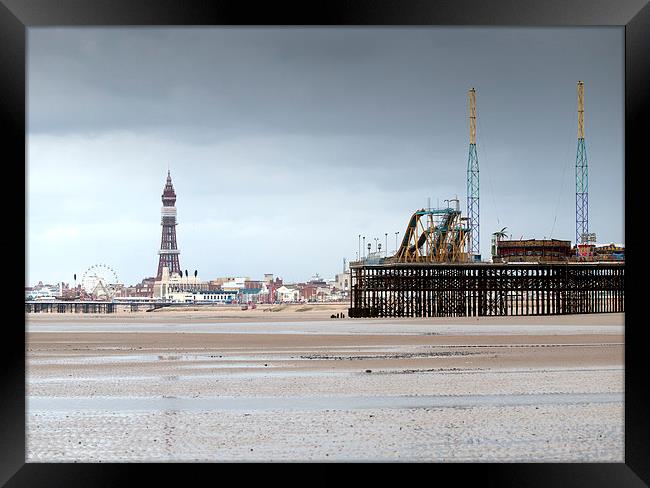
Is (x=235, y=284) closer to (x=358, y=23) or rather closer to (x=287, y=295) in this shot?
(x=287, y=295)

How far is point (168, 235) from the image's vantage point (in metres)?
137

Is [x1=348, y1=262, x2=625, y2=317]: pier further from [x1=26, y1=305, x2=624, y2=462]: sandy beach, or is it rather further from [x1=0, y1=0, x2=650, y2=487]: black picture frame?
[x1=0, y1=0, x2=650, y2=487]: black picture frame

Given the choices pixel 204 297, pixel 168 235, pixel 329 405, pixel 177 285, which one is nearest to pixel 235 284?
pixel 177 285

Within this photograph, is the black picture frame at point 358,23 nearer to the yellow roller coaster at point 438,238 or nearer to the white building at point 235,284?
the yellow roller coaster at point 438,238

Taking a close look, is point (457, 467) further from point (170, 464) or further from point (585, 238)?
point (585, 238)

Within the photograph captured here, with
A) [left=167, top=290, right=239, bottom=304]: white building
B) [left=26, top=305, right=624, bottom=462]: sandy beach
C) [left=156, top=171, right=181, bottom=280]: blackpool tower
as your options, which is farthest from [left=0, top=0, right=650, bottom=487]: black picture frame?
[left=156, top=171, right=181, bottom=280]: blackpool tower

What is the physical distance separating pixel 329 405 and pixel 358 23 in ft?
18.7

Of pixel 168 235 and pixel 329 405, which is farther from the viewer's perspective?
pixel 168 235

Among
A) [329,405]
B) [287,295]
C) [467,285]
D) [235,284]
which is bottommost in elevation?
[287,295]

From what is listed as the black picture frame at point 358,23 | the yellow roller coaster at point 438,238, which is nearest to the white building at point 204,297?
the yellow roller coaster at point 438,238

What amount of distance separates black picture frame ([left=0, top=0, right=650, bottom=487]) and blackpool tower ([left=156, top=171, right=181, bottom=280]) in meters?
128

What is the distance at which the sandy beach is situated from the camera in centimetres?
668

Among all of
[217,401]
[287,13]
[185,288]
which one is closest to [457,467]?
[287,13]

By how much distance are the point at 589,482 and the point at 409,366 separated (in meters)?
9.67
